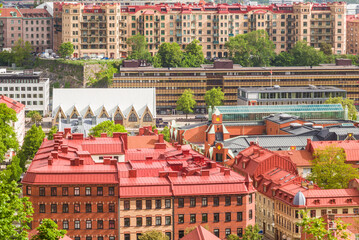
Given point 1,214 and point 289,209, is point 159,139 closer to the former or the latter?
→ point 289,209

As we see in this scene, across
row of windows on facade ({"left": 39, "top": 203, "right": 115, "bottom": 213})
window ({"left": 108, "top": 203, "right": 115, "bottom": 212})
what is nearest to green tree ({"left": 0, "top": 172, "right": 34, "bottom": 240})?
row of windows on facade ({"left": 39, "top": 203, "right": 115, "bottom": 213})

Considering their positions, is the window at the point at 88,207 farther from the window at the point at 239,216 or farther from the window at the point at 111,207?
the window at the point at 239,216

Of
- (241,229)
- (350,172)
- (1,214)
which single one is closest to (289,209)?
(241,229)

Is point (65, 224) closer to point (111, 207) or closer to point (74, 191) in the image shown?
point (74, 191)

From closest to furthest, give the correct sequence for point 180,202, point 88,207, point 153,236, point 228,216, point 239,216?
point 153,236 → point 88,207 → point 180,202 → point 228,216 → point 239,216

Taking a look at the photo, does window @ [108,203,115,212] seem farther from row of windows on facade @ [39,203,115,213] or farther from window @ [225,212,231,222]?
window @ [225,212,231,222]

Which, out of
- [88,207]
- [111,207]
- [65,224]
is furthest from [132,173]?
[65,224]
